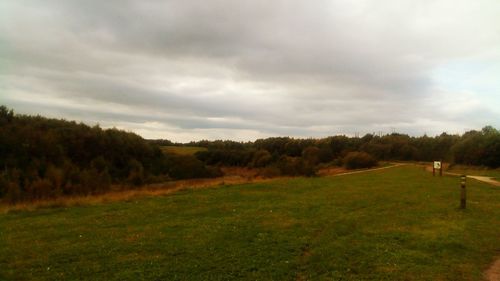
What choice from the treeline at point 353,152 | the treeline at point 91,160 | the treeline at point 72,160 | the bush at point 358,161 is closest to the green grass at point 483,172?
the treeline at point 353,152

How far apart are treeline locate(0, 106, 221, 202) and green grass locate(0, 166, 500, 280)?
14805 millimetres

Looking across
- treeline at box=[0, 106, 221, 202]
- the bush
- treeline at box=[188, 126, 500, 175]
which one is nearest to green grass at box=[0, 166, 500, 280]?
treeline at box=[0, 106, 221, 202]

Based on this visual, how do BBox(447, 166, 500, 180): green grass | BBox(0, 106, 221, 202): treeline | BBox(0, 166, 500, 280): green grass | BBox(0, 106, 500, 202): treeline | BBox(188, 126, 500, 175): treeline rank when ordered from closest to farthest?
BBox(0, 166, 500, 280): green grass, BBox(0, 106, 221, 202): treeline, BBox(0, 106, 500, 202): treeline, BBox(447, 166, 500, 180): green grass, BBox(188, 126, 500, 175): treeline

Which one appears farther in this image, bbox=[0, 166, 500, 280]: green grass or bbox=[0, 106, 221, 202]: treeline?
bbox=[0, 106, 221, 202]: treeline

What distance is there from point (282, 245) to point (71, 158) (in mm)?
43998

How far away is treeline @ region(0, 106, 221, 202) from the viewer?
33.8 metres

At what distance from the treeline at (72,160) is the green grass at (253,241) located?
Answer: 14.8m

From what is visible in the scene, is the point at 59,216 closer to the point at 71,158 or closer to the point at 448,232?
the point at 448,232

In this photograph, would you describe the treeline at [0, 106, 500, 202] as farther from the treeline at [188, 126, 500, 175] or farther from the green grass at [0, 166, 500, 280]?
the green grass at [0, 166, 500, 280]

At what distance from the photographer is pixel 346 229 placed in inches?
464

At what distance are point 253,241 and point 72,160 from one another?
4304 centimetres

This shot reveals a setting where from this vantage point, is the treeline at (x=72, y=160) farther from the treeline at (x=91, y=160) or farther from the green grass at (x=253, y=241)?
the green grass at (x=253, y=241)

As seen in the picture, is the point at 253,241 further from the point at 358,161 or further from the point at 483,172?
the point at 358,161

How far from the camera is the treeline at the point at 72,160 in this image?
33.8 metres
